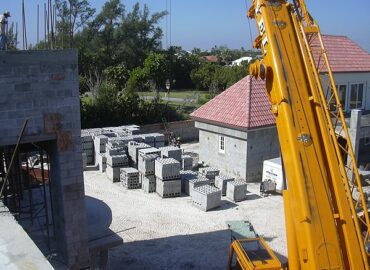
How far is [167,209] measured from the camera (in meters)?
17.4

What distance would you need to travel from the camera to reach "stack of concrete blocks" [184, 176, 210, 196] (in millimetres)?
18531

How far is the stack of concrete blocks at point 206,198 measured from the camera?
17.2 metres

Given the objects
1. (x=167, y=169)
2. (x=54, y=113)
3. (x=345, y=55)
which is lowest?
(x=167, y=169)

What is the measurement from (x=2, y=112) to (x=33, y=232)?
3.45m

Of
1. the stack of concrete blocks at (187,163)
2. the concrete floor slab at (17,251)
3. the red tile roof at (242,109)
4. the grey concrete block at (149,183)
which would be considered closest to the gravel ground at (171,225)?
the grey concrete block at (149,183)

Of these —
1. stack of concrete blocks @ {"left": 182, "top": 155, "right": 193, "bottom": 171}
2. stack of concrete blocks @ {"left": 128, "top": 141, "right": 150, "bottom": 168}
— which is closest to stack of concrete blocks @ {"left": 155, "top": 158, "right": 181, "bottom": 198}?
stack of concrete blocks @ {"left": 128, "top": 141, "right": 150, "bottom": 168}

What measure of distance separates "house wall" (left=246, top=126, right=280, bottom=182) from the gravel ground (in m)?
1.18

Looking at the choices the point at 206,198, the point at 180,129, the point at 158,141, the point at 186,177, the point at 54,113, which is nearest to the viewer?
the point at 54,113

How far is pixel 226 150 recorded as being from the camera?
22156 mm

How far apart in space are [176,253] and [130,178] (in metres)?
6.78

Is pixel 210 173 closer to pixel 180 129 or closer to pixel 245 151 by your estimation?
pixel 245 151

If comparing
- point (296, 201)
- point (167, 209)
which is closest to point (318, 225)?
point (296, 201)

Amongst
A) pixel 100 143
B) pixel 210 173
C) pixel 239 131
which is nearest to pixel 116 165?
pixel 100 143

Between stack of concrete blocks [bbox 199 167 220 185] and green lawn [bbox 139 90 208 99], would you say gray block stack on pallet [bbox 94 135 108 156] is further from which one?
green lawn [bbox 139 90 208 99]
